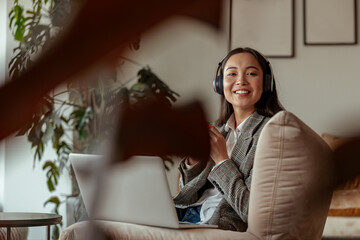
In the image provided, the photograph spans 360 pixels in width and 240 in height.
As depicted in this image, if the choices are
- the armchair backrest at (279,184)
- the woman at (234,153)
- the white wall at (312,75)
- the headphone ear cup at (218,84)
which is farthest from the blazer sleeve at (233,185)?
the white wall at (312,75)

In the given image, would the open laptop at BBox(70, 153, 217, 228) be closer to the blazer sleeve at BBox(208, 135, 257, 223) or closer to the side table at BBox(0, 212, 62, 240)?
the blazer sleeve at BBox(208, 135, 257, 223)

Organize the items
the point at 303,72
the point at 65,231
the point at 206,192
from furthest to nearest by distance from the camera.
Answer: the point at 303,72, the point at 206,192, the point at 65,231

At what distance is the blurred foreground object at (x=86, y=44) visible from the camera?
98 millimetres

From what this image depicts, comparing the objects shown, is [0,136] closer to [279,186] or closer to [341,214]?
→ [279,186]

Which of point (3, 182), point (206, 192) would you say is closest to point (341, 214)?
point (206, 192)

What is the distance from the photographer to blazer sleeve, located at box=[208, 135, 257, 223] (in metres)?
1.32

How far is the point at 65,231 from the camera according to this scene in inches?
48.1

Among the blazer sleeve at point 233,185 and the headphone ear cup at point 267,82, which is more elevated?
the headphone ear cup at point 267,82

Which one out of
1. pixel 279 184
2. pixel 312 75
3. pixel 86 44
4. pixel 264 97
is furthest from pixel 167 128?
pixel 312 75

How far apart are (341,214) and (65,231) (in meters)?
1.65

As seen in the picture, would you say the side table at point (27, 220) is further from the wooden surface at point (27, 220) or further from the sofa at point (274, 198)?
the sofa at point (274, 198)

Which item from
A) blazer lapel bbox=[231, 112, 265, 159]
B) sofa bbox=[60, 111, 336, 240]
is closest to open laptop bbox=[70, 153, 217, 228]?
sofa bbox=[60, 111, 336, 240]

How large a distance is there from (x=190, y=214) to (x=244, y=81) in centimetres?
39

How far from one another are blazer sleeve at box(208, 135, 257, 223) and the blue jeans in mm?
144
